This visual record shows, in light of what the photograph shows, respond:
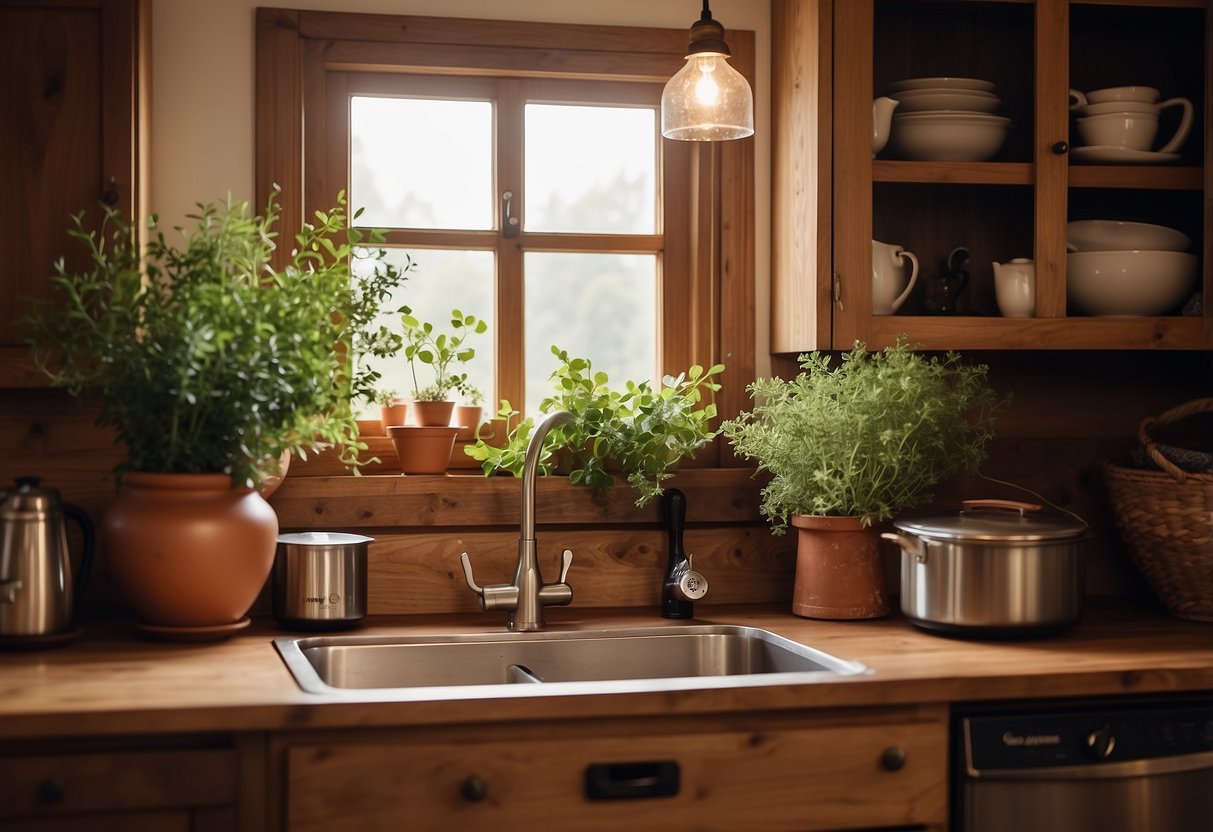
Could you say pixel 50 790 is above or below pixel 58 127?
below

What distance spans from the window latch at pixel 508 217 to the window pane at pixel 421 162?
44mm

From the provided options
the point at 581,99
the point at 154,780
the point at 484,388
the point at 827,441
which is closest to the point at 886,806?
the point at 827,441

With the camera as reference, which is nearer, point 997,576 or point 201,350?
point 201,350

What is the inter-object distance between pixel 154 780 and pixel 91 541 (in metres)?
0.59

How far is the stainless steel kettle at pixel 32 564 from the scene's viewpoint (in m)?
1.84

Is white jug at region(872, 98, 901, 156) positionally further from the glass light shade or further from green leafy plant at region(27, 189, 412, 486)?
green leafy plant at region(27, 189, 412, 486)

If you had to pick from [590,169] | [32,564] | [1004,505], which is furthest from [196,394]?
[1004,505]

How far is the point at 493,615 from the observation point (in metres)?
2.26

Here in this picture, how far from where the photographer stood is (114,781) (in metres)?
1.54

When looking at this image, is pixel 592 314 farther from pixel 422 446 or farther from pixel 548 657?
pixel 548 657

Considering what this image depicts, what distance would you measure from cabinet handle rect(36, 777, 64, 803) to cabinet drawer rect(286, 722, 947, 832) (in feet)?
0.94

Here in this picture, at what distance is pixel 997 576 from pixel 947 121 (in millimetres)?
868

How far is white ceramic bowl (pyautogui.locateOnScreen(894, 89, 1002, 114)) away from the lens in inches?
89.4

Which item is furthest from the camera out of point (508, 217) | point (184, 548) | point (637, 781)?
point (508, 217)
